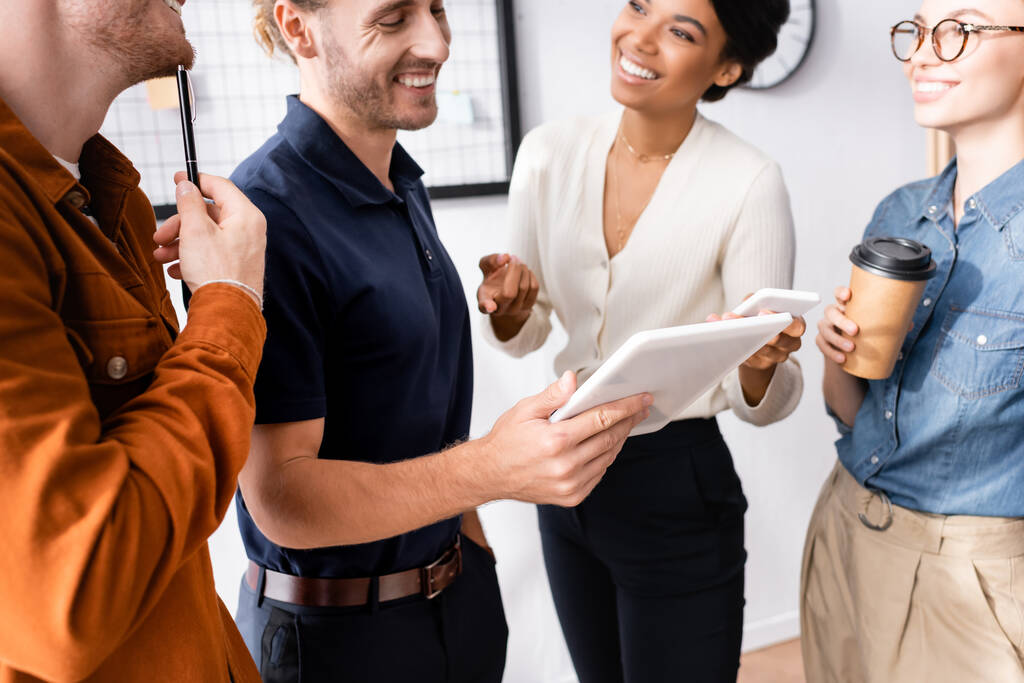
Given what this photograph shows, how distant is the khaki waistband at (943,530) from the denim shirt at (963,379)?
0.02 m

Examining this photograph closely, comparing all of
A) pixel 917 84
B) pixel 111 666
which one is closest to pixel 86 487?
pixel 111 666

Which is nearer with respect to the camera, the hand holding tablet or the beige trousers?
the hand holding tablet

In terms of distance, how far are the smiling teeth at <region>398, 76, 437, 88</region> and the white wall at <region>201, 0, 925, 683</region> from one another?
1.02 meters

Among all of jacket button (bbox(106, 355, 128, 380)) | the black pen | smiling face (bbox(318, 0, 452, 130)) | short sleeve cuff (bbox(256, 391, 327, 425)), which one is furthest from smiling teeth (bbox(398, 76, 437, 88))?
jacket button (bbox(106, 355, 128, 380))

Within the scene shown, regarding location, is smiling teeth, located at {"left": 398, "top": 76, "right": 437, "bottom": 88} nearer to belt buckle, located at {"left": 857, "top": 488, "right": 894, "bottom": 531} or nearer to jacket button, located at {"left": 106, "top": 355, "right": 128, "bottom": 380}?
jacket button, located at {"left": 106, "top": 355, "right": 128, "bottom": 380}

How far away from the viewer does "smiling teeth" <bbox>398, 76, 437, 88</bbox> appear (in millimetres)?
1188

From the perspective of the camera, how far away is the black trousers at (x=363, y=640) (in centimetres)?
111

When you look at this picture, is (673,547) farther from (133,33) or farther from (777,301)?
(133,33)

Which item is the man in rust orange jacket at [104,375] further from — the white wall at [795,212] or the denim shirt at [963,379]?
the white wall at [795,212]

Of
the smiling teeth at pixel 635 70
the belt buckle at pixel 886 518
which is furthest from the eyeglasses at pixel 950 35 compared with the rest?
the belt buckle at pixel 886 518

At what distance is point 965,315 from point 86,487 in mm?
1246

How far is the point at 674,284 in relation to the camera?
61.6 inches

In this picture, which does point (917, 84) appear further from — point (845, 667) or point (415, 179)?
point (845, 667)

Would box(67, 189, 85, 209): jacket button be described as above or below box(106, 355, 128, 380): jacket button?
above
